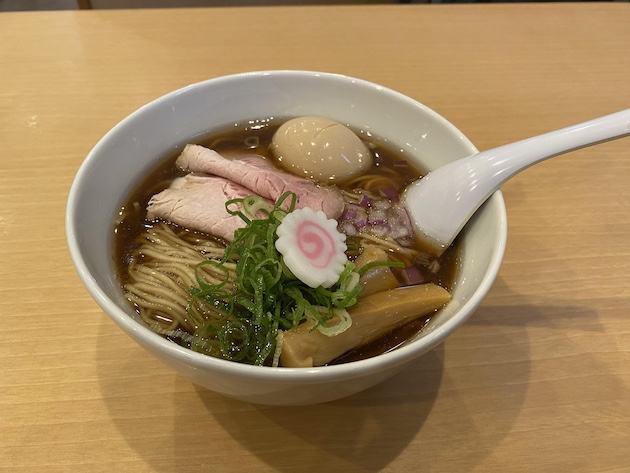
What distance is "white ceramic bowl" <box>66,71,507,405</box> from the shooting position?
0.74m

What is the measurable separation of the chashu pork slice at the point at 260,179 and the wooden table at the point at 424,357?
0.38m

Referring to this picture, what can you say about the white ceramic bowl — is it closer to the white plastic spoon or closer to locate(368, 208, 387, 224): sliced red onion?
the white plastic spoon

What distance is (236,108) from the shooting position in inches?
52.6

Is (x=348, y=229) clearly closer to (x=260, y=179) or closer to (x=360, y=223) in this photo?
(x=360, y=223)

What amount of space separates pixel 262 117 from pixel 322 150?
0.64ft

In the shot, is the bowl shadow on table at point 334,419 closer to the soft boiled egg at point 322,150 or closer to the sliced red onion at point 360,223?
the sliced red onion at point 360,223

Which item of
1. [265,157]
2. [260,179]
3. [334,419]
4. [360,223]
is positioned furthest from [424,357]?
[265,157]

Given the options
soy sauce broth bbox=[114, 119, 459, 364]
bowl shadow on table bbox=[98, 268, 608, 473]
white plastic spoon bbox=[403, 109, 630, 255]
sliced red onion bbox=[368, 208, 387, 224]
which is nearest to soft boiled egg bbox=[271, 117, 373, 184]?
Answer: soy sauce broth bbox=[114, 119, 459, 364]

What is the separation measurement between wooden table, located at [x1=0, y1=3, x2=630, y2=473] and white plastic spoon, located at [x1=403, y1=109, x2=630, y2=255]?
24cm

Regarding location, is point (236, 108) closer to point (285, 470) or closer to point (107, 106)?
point (107, 106)

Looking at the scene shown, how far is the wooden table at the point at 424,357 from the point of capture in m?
0.93

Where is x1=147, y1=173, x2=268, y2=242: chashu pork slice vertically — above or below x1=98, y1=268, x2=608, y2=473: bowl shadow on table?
above

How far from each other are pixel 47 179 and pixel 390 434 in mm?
1099

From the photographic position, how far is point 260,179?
4.02ft
